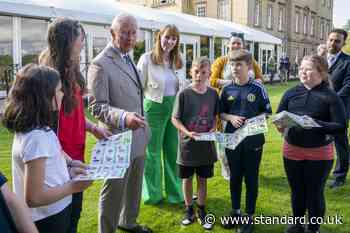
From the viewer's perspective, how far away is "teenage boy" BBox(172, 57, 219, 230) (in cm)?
392

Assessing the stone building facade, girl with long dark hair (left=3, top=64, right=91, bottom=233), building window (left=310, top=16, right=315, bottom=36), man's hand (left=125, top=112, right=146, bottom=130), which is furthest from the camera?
building window (left=310, top=16, right=315, bottom=36)

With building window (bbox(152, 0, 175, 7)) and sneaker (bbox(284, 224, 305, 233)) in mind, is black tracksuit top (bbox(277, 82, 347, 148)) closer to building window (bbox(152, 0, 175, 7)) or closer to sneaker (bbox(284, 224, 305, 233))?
sneaker (bbox(284, 224, 305, 233))

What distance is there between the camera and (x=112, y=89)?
3162 mm

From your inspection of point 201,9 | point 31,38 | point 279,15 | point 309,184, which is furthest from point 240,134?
point 279,15

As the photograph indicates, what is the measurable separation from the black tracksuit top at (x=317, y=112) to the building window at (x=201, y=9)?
36.4 meters

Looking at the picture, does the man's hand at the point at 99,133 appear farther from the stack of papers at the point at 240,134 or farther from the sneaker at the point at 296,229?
the sneaker at the point at 296,229

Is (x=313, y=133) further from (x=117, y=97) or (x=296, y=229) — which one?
(x=117, y=97)

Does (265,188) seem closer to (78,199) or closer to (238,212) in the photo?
(238,212)

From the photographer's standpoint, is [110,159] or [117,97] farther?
[117,97]

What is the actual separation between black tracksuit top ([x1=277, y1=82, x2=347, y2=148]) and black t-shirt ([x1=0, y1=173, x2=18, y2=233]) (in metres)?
2.48

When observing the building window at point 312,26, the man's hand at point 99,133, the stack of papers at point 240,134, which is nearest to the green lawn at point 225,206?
the stack of papers at point 240,134

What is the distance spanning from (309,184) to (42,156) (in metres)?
2.42

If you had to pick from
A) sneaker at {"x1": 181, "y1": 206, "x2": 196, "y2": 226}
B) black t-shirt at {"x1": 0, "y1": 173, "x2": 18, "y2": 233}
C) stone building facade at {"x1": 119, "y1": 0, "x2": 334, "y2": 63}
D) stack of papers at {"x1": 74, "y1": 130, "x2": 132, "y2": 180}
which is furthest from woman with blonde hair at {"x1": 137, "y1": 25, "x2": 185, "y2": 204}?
stone building facade at {"x1": 119, "y1": 0, "x2": 334, "y2": 63}

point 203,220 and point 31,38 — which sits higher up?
point 31,38
